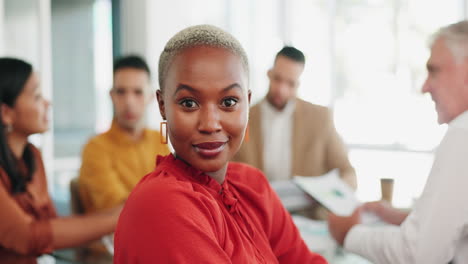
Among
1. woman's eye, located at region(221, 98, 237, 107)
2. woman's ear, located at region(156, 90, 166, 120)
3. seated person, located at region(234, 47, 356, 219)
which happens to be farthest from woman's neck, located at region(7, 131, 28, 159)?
woman's eye, located at region(221, 98, 237, 107)

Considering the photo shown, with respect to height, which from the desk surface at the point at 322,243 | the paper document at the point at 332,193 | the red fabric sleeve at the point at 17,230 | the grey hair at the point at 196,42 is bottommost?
the desk surface at the point at 322,243

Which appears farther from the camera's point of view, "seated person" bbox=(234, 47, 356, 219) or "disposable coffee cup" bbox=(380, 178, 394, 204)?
"seated person" bbox=(234, 47, 356, 219)

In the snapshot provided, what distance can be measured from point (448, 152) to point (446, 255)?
251 mm

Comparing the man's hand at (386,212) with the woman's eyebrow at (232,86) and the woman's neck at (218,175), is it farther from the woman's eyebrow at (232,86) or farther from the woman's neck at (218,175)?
the woman's eyebrow at (232,86)

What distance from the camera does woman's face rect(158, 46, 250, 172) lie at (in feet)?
Answer: 2.64

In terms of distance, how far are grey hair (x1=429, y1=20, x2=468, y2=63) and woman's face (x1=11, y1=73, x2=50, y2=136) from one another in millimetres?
1469

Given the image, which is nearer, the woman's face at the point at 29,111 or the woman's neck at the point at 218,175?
the woman's neck at the point at 218,175

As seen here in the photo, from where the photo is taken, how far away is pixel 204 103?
817 mm

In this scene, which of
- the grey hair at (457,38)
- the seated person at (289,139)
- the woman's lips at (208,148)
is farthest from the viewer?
the seated person at (289,139)

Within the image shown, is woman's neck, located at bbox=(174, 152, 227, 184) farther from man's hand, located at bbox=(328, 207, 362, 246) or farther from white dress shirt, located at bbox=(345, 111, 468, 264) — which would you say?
man's hand, located at bbox=(328, 207, 362, 246)

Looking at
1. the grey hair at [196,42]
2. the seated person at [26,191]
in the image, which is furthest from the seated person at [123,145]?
the grey hair at [196,42]

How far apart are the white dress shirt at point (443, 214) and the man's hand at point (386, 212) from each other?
1.20ft

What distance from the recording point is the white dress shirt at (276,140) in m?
2.18

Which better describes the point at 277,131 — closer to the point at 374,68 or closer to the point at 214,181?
the point at 214,181
